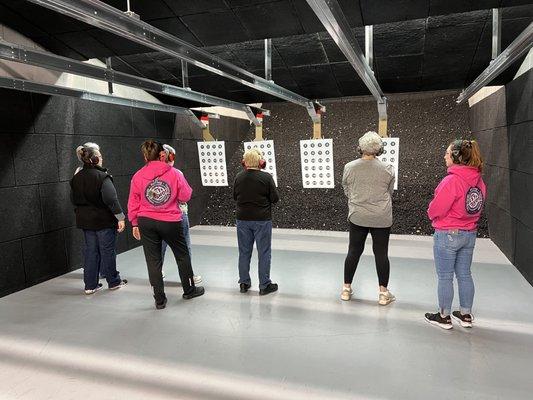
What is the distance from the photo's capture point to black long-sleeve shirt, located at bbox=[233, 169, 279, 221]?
294cm

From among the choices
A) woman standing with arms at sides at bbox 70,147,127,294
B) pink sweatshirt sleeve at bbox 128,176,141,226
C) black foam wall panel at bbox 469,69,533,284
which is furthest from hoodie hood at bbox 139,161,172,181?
black foam wall panel at bbox 469,69,533,284

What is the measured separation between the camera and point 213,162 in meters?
5.36

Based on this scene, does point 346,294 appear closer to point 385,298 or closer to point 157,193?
point 385,298

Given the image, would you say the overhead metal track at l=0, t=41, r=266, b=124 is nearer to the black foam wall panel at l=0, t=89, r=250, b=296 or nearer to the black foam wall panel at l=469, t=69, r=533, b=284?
the black foam wall panel at l=0, t=89, r=250, b=296

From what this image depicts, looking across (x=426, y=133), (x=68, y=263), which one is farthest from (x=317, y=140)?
(x=68, y=263)

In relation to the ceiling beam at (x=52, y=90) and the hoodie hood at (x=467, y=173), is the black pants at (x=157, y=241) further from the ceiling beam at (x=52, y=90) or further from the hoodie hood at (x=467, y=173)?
the hoodie hood at (x=467, y=173)

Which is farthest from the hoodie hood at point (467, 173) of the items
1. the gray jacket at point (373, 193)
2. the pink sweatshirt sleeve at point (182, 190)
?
the pink sweatshirt sleeve at point (182, 190)

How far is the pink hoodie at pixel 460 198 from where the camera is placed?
2246 mm

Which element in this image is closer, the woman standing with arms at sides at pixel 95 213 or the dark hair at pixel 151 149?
the dark hair at pixel 151 149

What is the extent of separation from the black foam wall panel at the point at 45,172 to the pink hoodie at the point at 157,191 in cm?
117

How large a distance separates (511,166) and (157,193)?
3175mm

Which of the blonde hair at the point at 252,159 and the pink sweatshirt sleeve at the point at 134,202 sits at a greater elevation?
the blonde hair at the point at 252,159

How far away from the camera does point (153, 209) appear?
2.74m

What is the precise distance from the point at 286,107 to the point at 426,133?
2259 millimetres
